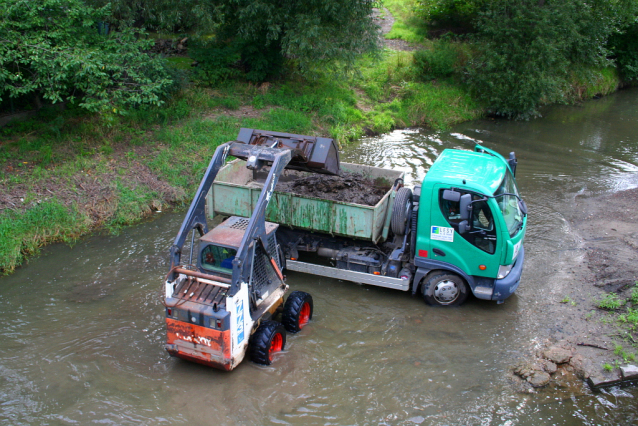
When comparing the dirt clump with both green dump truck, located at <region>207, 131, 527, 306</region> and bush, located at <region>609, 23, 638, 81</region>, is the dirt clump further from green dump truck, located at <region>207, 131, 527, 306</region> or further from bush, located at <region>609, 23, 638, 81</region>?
bush, located at <region>609, 23, 638, 81</region>

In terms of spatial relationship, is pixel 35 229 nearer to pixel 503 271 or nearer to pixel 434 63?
pixel 503 271

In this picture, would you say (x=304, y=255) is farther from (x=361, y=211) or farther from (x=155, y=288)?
(x=155, y=288)

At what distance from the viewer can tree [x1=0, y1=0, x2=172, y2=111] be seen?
10.1 metres

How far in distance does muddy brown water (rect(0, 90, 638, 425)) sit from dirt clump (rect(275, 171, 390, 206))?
1545 millimetres

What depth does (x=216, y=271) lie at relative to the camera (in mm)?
6684

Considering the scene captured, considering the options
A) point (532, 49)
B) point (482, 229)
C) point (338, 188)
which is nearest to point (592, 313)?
point (482, 229)

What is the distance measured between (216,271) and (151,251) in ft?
11.7

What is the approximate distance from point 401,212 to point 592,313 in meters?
3.34

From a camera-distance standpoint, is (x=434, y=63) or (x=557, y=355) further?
(x=434, y=63)

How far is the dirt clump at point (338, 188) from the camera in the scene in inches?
340

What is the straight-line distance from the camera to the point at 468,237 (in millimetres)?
7387

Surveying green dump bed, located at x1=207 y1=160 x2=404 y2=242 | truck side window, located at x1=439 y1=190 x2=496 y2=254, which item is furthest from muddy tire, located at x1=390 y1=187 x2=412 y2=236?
truck side window, located at x1=439 y1=190 x2=496 y2=254

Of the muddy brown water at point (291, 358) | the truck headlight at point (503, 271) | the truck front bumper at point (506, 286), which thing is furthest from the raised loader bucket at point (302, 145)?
the truck front bumper at point (506, 286)

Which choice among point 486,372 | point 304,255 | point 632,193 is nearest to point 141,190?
point 304,255
